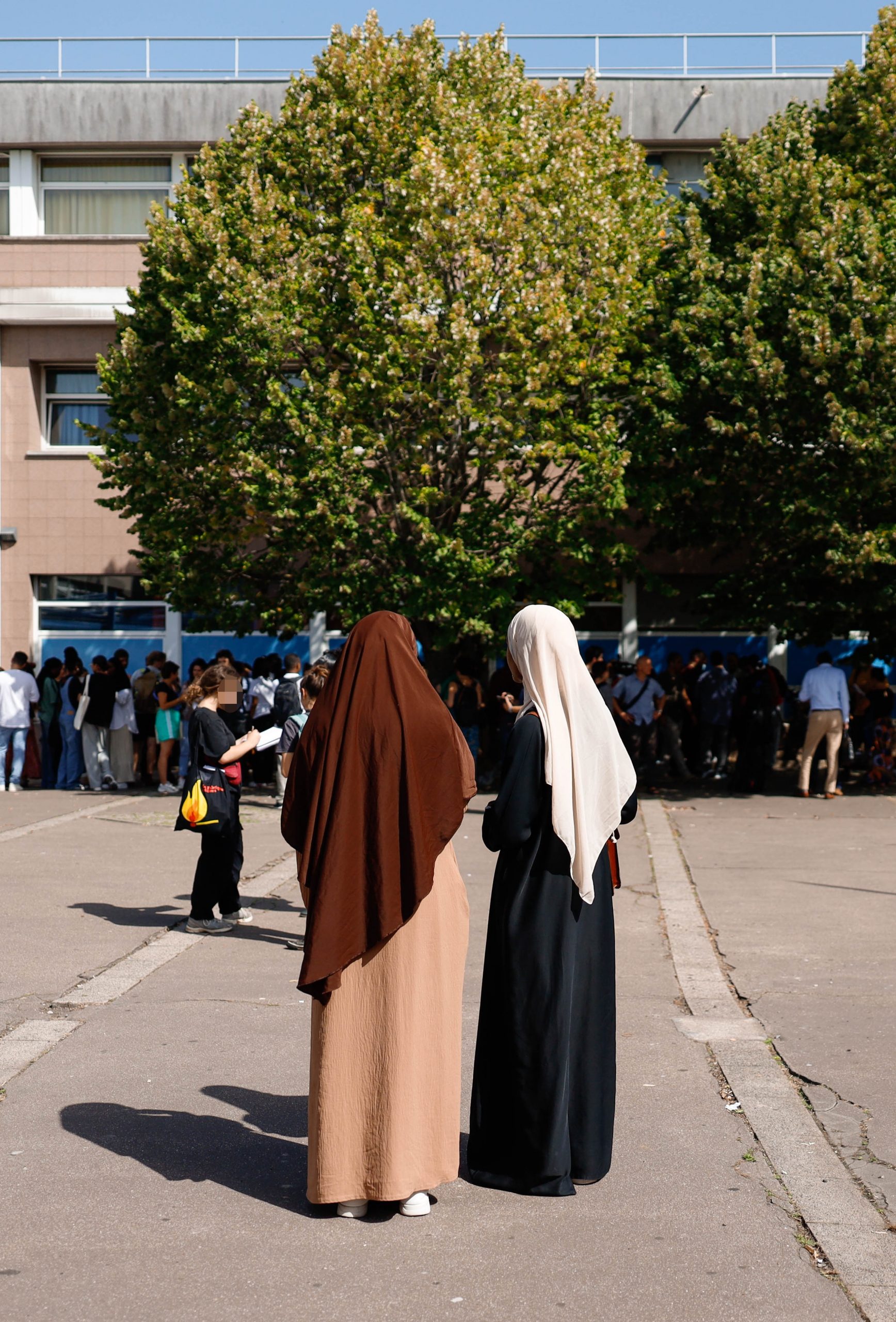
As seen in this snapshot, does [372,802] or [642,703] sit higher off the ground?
[372,802]

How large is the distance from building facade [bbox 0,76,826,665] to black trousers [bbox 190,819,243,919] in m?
16.2

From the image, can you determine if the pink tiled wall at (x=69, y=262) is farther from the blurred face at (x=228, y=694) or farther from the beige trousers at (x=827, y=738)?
the blurred face at (x=228, y=694)

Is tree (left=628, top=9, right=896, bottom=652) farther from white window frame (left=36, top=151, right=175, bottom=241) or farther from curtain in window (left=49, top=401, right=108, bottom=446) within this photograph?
curtain in window (left=49, top=401, right=108, bottom=446)

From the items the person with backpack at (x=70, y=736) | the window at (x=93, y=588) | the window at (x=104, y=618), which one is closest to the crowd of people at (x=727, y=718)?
the person with backpack at (x=70, y=736)

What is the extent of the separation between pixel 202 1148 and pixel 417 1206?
973 mm

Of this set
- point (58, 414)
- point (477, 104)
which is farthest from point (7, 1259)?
point (58, 414)

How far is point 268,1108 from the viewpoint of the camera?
5.22m

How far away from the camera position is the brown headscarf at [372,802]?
4.05 m

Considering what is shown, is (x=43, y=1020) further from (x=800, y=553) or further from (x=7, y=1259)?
(x=800, y=553)

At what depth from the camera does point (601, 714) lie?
4312 mm

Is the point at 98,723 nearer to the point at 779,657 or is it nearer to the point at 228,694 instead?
the point at 228,694

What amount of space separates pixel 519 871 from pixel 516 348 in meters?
13.4

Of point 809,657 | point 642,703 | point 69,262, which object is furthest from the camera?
point 69,262

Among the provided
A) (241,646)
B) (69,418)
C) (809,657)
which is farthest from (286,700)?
(69,418)
